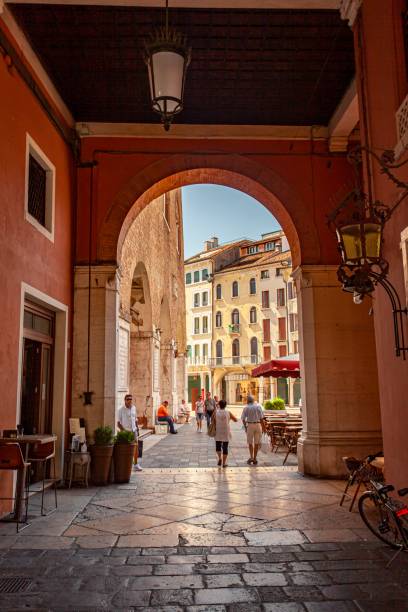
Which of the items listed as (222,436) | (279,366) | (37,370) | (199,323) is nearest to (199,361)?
(199,323)

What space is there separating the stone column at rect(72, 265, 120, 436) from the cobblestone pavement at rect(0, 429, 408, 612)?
1702mm

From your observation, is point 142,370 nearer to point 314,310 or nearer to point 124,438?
point 124,438

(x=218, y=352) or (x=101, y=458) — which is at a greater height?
(x=218, y=352)

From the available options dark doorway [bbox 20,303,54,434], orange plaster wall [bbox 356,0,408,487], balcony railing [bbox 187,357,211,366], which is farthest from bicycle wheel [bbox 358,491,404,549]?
balcony railing [bbox 187,357,211,366]

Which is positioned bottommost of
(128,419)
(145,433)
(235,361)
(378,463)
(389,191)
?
(145,433)

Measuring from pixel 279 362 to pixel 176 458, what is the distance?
13.1 ft

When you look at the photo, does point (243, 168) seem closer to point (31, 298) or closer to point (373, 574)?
point (31, 298)

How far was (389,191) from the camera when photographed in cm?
617

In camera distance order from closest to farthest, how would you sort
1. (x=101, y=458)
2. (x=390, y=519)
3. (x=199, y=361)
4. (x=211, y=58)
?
(x=390, y=519) < (x=211, y=58) < (x=101, y=458) < (x=199, y=361)

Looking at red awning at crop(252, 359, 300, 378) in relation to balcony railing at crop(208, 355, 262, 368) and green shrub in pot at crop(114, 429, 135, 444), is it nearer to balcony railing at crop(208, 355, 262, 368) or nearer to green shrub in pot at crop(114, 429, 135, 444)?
green shrub in pot at crop(114, 429, 135, 444)

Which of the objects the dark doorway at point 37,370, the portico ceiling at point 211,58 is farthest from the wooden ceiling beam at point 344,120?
the dark doorway at point 37,370

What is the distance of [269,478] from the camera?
9273 mm

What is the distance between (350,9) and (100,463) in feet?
24.9

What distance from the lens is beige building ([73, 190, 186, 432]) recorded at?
9.53m
